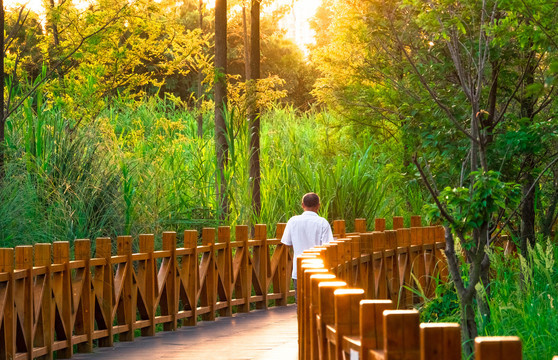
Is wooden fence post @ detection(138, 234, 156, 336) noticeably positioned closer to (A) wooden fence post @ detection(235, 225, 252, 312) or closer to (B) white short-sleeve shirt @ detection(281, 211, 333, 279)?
(B) white short-sleeve shirt @ detection(281, 211, 333, 279)

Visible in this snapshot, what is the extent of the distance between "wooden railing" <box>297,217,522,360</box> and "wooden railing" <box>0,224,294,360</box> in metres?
2.24

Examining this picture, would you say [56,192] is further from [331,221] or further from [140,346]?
[331,221]

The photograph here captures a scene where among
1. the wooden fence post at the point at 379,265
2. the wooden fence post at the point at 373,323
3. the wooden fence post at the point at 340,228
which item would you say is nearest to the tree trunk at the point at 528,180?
the wooden fence post at the point at 379,265

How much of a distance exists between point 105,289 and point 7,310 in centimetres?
184

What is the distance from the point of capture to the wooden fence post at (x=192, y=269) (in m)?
12.2

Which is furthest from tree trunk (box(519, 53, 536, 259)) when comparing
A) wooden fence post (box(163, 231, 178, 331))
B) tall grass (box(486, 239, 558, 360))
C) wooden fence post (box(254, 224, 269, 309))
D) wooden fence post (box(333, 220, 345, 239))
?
wooden fence post (box(163, 231, 178, 331))

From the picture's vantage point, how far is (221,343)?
1069 centimetres

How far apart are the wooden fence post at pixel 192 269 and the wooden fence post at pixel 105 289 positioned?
1735 mm

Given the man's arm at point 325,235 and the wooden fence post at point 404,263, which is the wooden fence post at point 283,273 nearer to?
the wooden fence post at point 404,263

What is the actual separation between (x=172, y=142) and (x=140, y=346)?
9.19 metres

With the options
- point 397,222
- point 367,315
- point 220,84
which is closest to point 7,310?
point 367,315

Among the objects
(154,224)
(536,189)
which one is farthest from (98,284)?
(536,189)

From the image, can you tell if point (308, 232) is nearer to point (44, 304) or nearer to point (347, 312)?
point (44, 304)

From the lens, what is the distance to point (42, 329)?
31.2ft
